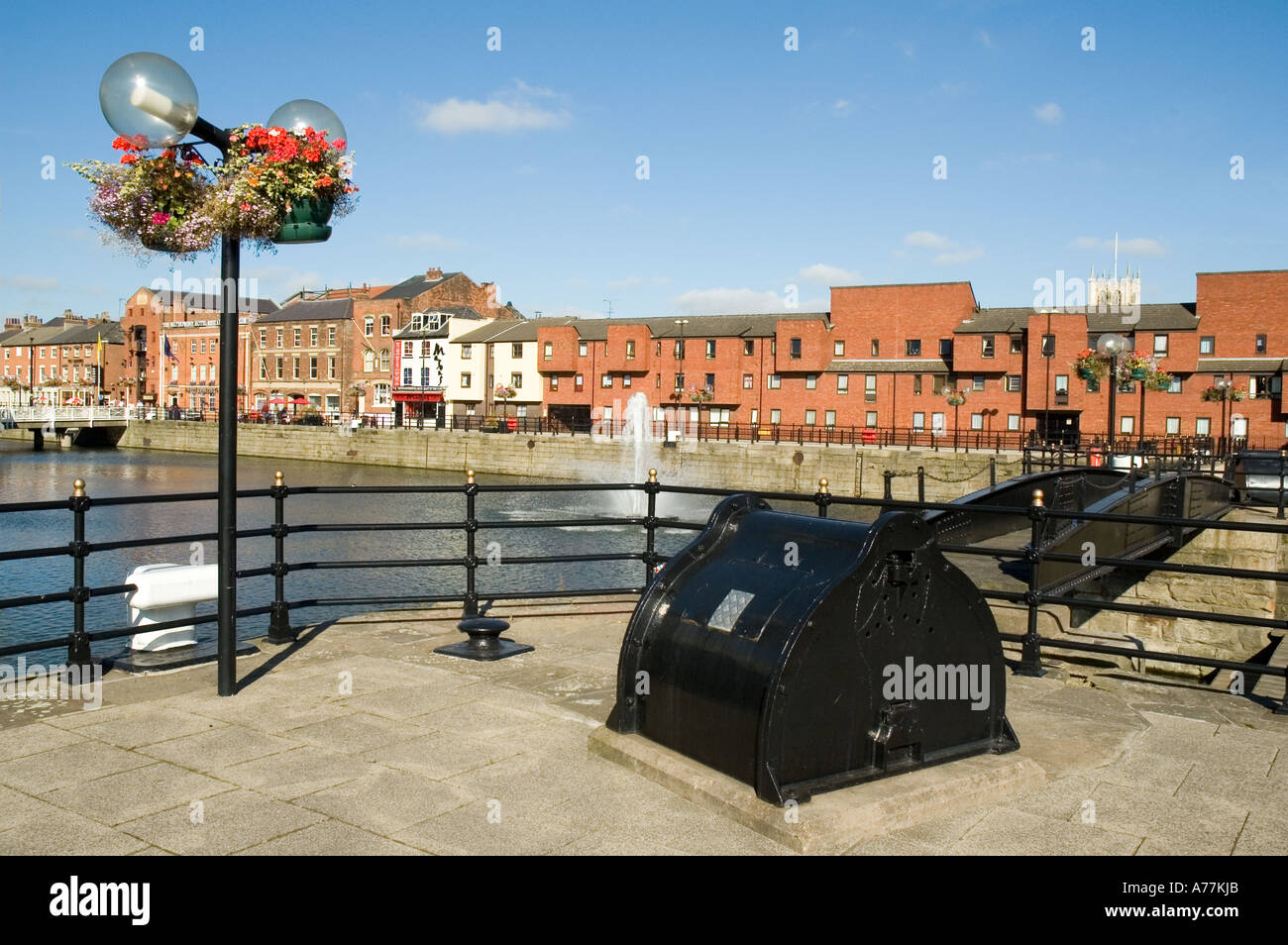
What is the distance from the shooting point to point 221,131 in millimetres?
6254

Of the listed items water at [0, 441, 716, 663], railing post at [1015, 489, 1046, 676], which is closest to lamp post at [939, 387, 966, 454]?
water at [0, 441, 716, 663]

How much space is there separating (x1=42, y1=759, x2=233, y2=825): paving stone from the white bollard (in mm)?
2138

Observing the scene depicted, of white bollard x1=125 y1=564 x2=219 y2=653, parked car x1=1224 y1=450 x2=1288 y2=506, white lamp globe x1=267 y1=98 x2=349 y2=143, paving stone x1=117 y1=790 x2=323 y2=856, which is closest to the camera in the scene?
paving stone x1=117 y1=790 x2=323 y2=856

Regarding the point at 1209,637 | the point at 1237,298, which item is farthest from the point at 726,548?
the point at 1237,298

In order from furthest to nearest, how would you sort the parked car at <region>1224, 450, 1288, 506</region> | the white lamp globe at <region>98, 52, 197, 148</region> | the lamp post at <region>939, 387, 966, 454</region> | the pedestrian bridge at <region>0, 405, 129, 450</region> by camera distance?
the pedestrian bridge at <region>0, 405, 129, 450</region>, the lamp post at <region>939, 387, 966, 454</region>, the parked car at <region>1224, 450, 1288, 506</region>, the white lamp globe at <region>98, 52, 197, 148</region>

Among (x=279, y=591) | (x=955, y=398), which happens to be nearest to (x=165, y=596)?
(x=279, y=591)

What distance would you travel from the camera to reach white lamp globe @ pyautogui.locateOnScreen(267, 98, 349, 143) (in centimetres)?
650

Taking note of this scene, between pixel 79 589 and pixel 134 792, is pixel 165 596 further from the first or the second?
pixel 134 792

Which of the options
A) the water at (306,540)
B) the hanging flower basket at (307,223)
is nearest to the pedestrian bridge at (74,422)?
the water at (306,540)

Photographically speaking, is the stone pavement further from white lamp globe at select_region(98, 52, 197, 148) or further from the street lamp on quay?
white lamp globe at select_region(98, 52, 197, 148)

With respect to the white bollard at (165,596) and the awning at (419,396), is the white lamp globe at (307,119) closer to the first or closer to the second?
the white bollard at (165,596)

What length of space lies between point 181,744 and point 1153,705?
247 inches

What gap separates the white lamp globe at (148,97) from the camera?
563 centimetres

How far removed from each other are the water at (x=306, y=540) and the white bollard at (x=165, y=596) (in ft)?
0.93
